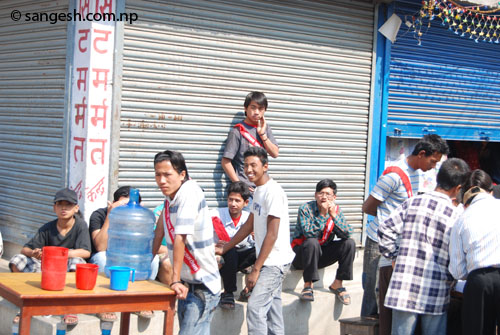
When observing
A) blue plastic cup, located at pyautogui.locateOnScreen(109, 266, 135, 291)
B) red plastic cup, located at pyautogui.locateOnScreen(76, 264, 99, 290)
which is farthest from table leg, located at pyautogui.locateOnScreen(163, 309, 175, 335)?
red plastic cup, located at pyautogui.locateOnScreen(76, 264, 99, 290)

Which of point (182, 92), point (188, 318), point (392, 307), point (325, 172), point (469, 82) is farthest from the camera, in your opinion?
point (469, 82)

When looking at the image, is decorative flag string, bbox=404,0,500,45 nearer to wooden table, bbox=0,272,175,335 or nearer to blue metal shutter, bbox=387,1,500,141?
blue metal shutter, bbox=387,1,500,141

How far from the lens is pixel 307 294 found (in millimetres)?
7074

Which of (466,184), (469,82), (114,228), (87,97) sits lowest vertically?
(114,228)

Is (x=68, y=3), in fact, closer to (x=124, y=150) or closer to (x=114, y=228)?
(x=124, y=150)

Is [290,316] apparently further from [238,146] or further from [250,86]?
[250,86]

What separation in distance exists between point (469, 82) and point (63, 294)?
7.33 meters

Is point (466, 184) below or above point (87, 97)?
below

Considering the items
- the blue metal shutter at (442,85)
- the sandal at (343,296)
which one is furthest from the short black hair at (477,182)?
the blue metal shutter at (442,85)

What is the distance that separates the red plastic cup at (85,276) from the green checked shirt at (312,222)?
133 inches

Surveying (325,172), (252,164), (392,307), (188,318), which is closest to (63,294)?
(188,318)

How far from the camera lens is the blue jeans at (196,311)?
462 centimetres

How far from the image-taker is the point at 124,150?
6.62 metres

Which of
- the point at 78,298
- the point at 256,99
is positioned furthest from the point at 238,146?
the point at 78,298
